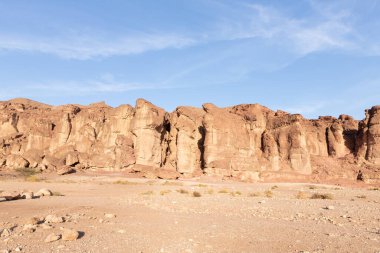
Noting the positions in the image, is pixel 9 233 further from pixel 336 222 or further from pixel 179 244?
pixel 336 222

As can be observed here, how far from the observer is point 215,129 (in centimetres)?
5366

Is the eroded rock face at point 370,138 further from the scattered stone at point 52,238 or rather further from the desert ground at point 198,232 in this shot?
the scattered stone at point 52,238

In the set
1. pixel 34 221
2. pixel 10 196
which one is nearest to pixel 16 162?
pixel 10 196

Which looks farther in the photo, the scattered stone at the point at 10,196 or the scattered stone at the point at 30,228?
the scattered stone at the point at 10,196

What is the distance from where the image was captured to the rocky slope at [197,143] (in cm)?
5328

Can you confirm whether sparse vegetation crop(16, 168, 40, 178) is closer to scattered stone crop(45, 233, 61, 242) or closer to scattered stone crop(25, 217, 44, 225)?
scattered stone crop(25, 217, 44, 225)

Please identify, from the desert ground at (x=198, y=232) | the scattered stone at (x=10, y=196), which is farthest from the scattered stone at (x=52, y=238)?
the scattered stone at (x=10, y=196)

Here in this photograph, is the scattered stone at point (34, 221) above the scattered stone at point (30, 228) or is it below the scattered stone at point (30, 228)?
below

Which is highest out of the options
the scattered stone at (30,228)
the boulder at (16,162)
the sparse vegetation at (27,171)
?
the boulder at (16,162)

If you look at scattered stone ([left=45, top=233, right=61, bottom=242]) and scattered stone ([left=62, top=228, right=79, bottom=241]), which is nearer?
scattered stone ([left=45, top=233, right=61, bottom=242])

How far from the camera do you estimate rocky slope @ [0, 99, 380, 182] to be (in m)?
53.3

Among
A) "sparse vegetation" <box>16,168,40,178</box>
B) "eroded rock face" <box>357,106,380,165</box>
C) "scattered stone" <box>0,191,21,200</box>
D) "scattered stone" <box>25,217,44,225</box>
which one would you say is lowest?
"sparse vegetation" <box>16,168,40,178</box>

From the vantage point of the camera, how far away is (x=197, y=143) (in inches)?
2269

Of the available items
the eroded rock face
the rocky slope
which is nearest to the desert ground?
the rocky slope
